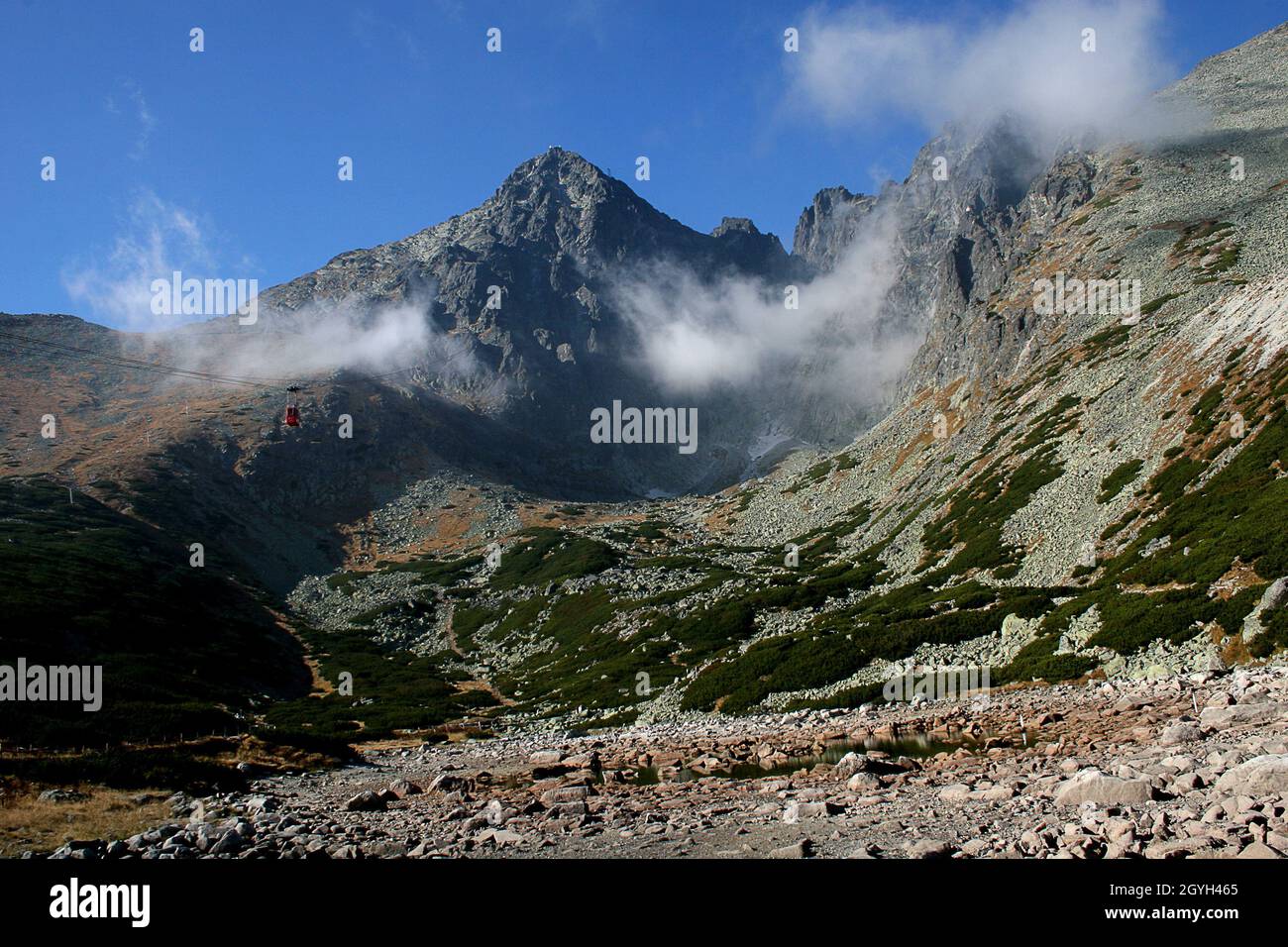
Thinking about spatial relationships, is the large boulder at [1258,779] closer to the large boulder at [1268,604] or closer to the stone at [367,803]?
the large boulder at [1268,604]

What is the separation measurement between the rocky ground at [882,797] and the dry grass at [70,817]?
921 mm

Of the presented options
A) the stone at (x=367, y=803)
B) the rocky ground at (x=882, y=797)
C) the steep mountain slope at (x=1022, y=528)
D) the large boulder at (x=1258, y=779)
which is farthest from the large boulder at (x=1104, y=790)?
the stone at (x=367, y=803)

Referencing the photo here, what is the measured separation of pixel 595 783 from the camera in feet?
74.0

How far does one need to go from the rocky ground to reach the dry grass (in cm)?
92

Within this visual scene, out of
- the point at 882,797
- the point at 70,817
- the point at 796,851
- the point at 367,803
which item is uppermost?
the point at 796,851

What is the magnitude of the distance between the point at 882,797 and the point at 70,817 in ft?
62.2

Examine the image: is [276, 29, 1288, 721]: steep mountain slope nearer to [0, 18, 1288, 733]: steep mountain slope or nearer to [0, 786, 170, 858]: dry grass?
[0, 18, 1288, 733]: steep mountain slope

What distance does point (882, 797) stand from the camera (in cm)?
1612

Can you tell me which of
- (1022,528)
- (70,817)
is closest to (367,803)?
(70,817)

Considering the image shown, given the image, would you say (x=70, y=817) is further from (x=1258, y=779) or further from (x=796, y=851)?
(x=1258, y=779)

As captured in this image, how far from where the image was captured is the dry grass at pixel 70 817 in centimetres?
1592

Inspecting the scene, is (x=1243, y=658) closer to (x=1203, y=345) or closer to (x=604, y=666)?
(x=604, y=666)

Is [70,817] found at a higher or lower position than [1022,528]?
lower

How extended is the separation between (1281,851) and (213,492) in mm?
165365
